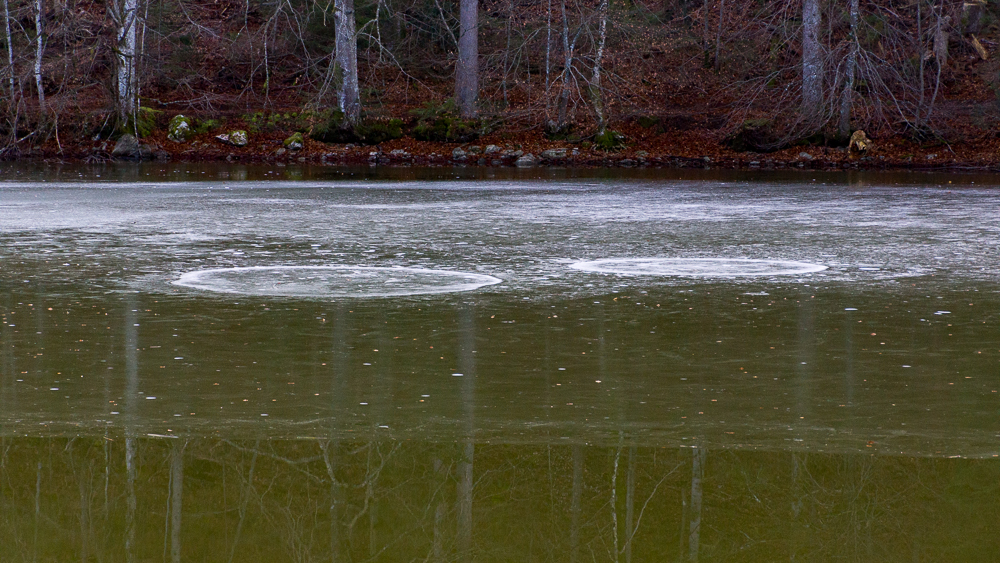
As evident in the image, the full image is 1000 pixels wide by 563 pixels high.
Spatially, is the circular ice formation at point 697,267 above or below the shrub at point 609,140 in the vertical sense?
below

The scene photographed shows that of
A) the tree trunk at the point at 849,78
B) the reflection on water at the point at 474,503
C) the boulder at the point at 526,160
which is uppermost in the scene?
the tree trunk at the point at 849,78

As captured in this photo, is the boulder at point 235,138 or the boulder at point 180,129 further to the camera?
the boulder at point 180,129

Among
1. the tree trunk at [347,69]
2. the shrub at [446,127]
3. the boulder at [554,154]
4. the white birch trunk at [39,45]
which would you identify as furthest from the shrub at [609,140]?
the white birch trunk at [39,45]

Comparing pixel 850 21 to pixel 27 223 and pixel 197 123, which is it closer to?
pixel 197 123

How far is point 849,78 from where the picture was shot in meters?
31.8

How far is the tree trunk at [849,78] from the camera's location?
31.5 m

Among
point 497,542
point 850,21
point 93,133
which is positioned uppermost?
point 850,21

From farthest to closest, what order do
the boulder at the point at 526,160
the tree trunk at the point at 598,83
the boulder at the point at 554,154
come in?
the tree trunk at the point at 598,83 → the boulder at the point at 554,154 → the boulder at the point at 526,160

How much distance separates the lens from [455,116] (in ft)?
121

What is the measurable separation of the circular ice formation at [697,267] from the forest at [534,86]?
69.7 ft

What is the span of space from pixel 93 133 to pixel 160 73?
4477mm

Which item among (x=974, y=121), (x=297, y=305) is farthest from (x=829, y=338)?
(x=974, y=121)

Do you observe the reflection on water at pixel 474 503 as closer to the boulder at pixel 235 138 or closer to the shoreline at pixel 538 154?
the shoreline at pixel 538 154

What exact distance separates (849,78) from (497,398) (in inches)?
1111
